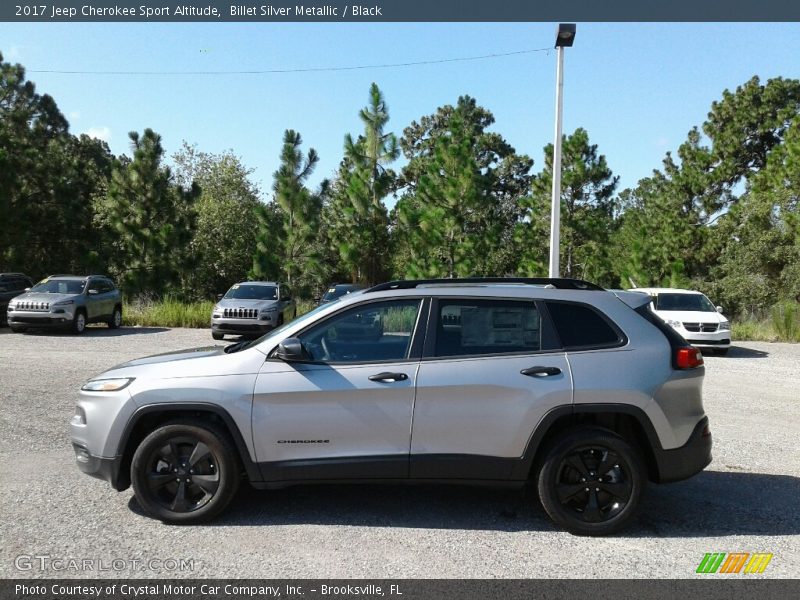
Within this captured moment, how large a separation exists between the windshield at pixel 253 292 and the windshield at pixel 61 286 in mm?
4312


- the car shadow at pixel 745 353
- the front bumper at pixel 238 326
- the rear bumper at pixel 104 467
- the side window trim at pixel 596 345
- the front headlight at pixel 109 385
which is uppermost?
the side window trim at pixel 596 345

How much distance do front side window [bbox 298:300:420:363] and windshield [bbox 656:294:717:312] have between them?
14355 mm

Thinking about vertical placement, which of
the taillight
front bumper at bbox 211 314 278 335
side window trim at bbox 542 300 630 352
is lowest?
front bumper at bbox 211 314 278 335

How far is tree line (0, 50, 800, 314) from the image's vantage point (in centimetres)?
3009

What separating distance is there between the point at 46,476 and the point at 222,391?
2259 mm

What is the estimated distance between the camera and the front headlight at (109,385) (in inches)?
182

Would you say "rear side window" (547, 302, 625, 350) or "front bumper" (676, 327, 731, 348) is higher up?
"rear side window" (547, 302, 625, 350)

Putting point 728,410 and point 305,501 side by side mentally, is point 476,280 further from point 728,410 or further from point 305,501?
point 728,410

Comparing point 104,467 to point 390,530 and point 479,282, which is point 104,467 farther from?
point 479,282

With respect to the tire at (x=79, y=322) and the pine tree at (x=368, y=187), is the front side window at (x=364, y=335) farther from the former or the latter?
the pine tree at (x=368, y=187)

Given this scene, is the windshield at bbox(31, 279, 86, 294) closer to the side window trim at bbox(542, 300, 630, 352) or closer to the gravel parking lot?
the gravel parking lot

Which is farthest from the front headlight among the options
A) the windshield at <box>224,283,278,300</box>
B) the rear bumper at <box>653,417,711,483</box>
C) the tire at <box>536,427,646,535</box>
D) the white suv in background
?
the windshield at <box>224,283,278,300</box>

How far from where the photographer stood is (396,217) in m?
35.0

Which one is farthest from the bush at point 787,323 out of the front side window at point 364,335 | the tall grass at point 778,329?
the front side window at point 364,335
